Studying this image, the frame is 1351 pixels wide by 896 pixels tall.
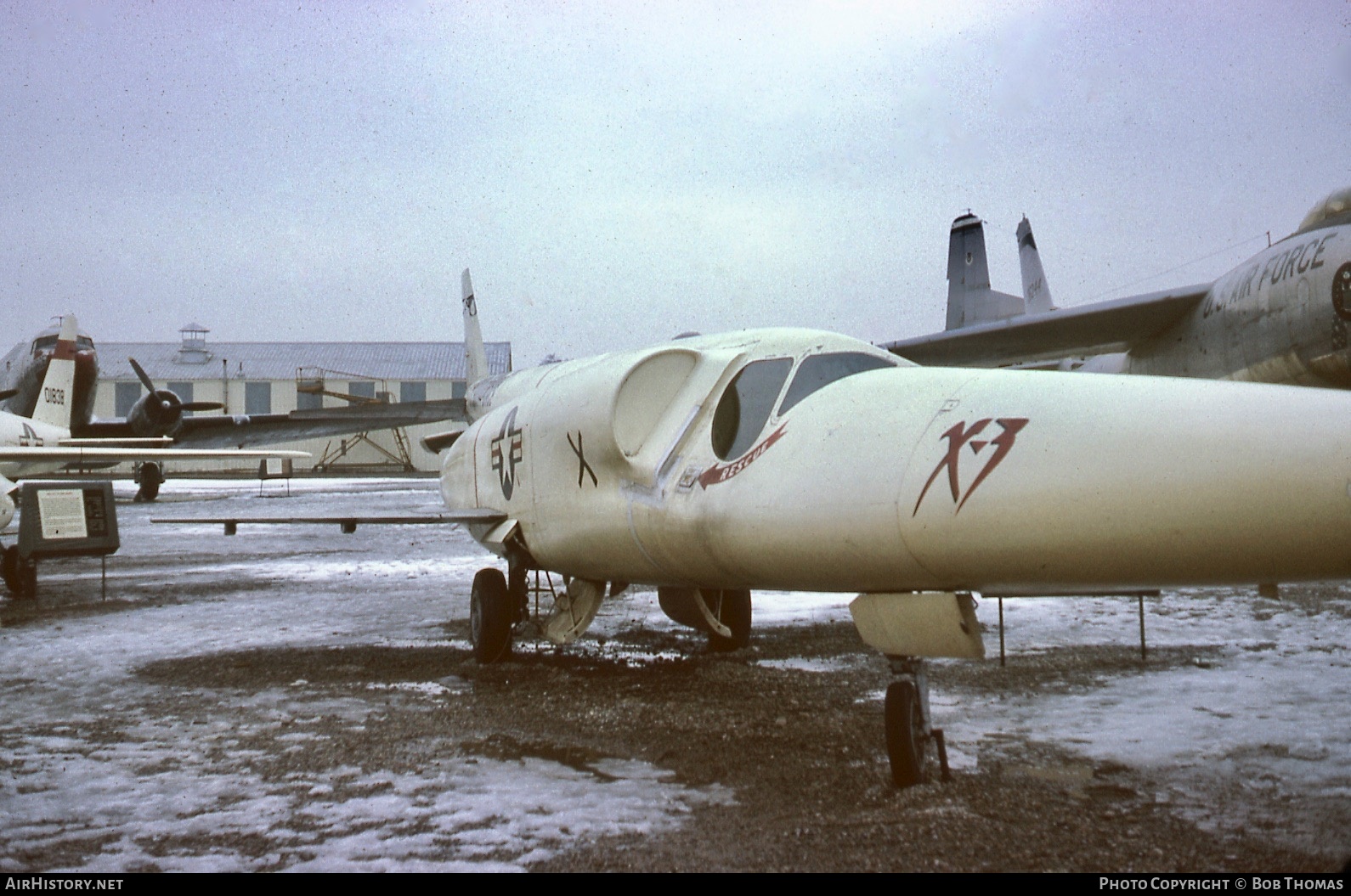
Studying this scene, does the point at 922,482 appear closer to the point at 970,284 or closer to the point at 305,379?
the point at 970,284

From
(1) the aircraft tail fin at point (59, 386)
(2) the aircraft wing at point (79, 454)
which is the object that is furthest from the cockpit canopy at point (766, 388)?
(1) the aircraft tail fin at point (59, 386)

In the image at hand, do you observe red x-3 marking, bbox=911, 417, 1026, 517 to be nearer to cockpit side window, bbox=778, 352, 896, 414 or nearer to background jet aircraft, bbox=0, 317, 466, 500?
cockpit side window, bbox=778, 352, 896, 414

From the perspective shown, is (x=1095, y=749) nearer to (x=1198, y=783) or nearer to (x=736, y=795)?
(x=1198, y=783)

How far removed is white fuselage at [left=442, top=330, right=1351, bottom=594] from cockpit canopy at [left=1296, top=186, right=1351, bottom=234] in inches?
269

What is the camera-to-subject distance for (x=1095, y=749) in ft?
A: 16.8

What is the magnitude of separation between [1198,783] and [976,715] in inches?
58.2

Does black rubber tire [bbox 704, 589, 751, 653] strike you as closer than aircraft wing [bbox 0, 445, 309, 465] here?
Yes

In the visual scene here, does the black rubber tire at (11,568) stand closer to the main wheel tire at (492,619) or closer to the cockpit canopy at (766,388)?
the main wheel tire at (492,619)

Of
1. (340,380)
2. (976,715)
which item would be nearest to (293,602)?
(976,715)

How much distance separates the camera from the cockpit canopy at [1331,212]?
10414 millimetres

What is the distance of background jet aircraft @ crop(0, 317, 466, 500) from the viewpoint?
27844 millimetres

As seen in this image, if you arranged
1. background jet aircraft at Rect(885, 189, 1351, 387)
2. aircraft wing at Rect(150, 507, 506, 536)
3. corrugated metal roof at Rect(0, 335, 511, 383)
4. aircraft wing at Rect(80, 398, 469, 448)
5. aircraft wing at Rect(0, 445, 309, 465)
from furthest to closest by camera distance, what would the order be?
1. corrugated metal roof at Rect(0, 335, 511, 383)
2. aircraft wing at Rect(80, 398, 469, 448)
3. aircraft wing at Rect(0, 445, 309, 465)
4. background jet aircraft at Rect(885, 189, 1351, 387)
5. aircraft wing at Rect(150, 507, 506, 536)

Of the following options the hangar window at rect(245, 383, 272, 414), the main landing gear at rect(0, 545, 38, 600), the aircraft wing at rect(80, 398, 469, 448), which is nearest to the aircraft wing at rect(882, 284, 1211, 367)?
the main landing gear at rect(0, 545, 38, 600)

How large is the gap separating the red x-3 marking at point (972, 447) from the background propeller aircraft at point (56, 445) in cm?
1132
